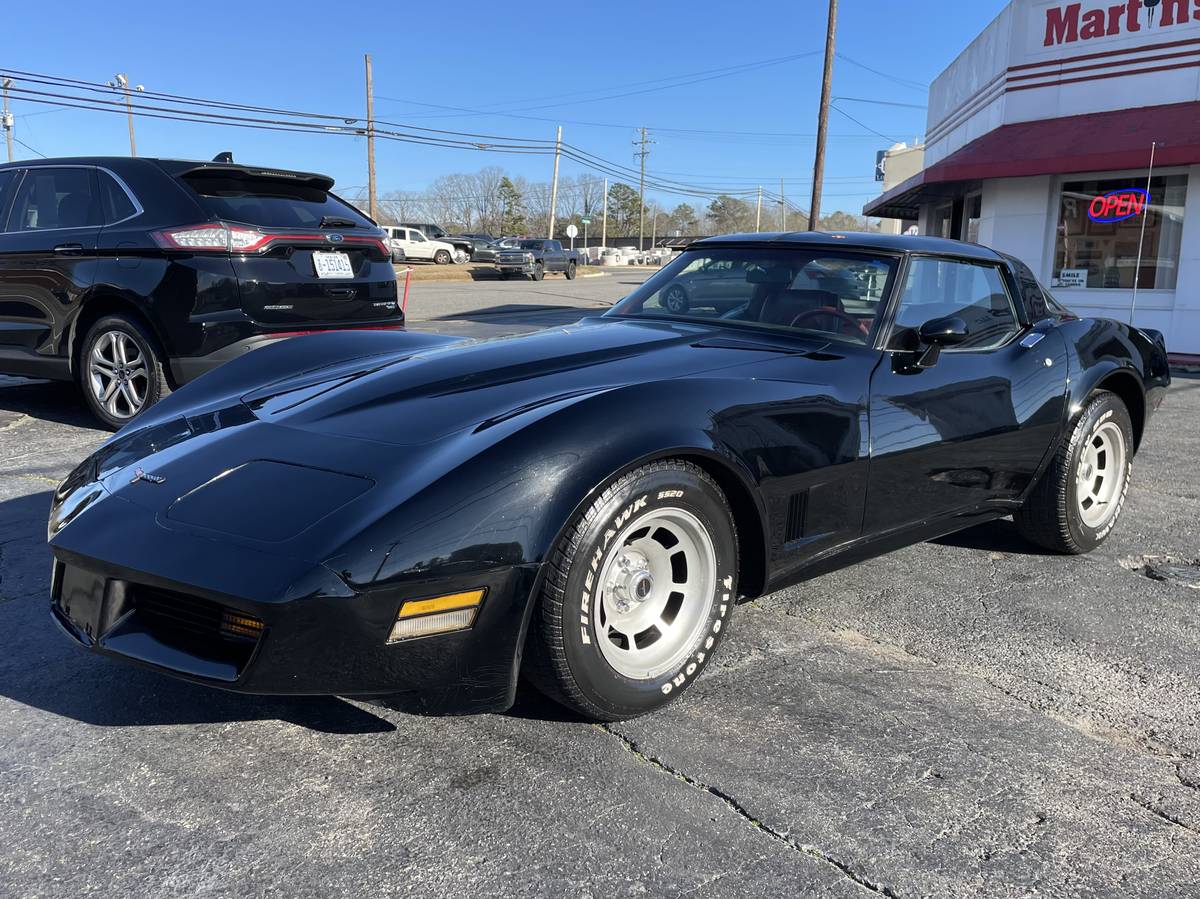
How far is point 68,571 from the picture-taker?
2479 millimetres

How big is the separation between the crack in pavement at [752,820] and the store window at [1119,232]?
1277 cm

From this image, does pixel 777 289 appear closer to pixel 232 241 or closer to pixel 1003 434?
pixel 1003 434

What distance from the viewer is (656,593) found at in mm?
2705

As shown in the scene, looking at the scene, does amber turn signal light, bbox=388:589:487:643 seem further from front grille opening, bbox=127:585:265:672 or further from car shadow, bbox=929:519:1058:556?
car shadow, bbox=929:519:1058:556

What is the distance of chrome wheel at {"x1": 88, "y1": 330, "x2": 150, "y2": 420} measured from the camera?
5992 mm

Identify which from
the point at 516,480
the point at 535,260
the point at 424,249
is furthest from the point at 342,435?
the point at 424,249

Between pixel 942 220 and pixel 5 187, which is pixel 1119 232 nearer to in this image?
pixel 942 220

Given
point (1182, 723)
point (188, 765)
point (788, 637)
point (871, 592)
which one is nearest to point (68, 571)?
point (188, 765)

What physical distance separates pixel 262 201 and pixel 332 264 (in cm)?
56

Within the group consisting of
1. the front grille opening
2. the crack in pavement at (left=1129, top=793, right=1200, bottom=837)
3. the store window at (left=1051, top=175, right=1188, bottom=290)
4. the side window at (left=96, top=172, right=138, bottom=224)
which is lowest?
the crack in pavement at (left=1129, top=793, right=1200, bottom=837)

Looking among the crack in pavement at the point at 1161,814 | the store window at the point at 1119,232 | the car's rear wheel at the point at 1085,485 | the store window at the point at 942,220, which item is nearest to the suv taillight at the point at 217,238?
the car's rear wheel at the point at 1085,485

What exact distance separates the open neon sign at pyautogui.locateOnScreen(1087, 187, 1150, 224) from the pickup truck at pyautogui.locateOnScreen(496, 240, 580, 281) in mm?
22693

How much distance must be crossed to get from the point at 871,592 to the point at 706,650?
1211 millimetres

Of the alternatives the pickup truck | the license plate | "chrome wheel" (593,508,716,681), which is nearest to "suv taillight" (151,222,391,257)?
the license plate
